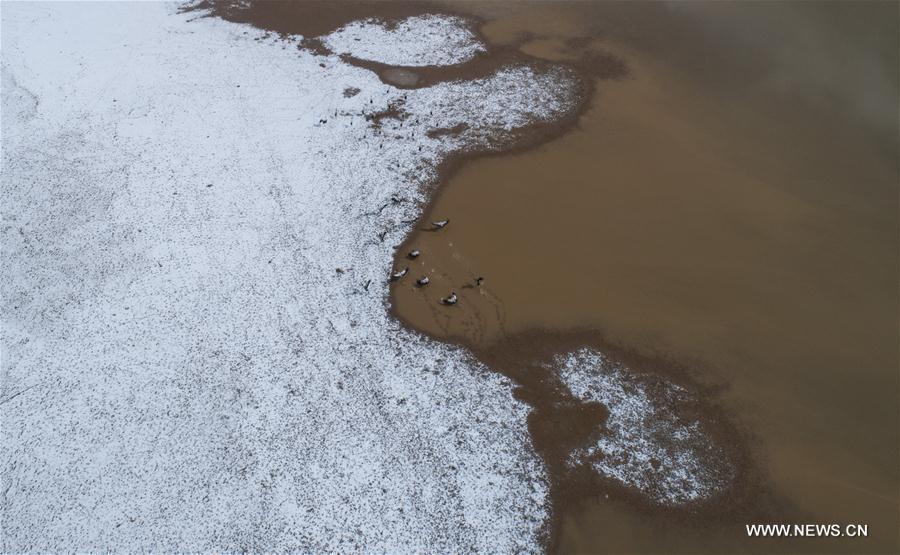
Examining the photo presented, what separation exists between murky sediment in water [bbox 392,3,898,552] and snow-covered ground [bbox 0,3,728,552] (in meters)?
1.78

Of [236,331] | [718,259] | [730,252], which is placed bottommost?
[236,331]

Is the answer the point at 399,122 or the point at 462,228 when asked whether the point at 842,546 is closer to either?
the point at 462,228

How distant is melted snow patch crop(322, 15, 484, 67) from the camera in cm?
2534

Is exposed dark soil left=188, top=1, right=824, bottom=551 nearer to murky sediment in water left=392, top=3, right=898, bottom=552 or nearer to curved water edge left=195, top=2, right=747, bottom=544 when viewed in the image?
curved water edge left=195, top=2, right=747, bottom=544

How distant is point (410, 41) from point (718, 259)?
1716cm

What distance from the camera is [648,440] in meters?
13.4

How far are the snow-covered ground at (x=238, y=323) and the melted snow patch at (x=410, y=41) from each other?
0.36 metres

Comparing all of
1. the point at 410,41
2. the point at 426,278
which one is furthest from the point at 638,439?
the point at 410,41

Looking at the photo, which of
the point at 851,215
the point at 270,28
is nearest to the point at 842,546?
the point at 851,215

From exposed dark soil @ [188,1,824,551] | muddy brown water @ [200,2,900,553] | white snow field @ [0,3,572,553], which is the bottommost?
white snow field @ [0,3,572,553]

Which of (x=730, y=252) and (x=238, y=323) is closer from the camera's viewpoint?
(x=238, y=323)

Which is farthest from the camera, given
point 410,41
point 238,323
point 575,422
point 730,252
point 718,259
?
point 410,41

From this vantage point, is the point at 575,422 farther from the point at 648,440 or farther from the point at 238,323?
the point at 238,323

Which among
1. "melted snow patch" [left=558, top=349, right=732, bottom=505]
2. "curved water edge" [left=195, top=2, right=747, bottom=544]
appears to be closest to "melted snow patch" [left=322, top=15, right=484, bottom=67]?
"curved water edge" [left=195, top=2, right=747, bottom=544]
